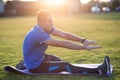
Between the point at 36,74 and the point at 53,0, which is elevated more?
the point at 36,74

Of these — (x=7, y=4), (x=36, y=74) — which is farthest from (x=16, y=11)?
(x=36, y=74)

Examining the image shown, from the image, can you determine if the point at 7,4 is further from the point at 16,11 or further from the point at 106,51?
the point at 106,51

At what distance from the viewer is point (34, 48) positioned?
808 cm

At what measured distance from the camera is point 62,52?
42.9 feet

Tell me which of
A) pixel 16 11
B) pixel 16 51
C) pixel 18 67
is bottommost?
pixel 16 11

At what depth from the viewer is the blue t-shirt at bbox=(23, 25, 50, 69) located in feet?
25.7

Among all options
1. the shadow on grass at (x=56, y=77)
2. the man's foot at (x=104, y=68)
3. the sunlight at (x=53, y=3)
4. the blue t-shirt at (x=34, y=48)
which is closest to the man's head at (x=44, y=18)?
the blue t-shirt at (x=34, y=48)

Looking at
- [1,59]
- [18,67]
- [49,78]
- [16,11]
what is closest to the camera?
[49,78]

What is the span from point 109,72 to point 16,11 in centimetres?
7608

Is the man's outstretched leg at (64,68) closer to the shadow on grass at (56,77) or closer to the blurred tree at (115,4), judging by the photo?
A: the shadow on grass at (56,77)

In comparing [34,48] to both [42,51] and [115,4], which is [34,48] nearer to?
[42,51]

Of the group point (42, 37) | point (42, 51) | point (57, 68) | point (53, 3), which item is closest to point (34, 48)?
point (42, 51)

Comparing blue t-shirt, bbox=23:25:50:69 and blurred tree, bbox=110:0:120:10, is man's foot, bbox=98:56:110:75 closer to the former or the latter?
blue t-shirt, bbox=23:25:50:69

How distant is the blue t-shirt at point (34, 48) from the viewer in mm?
7820
